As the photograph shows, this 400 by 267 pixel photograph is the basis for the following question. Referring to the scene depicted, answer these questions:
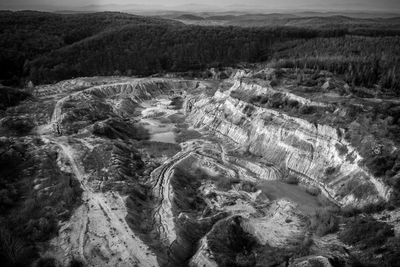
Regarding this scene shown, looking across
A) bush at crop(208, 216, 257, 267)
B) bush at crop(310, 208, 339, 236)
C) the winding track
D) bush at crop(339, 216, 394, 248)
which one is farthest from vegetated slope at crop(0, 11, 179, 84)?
bush at crop(339, 216, 394, 248)

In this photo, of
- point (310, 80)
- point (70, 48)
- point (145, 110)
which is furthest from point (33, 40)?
point (310, 80)

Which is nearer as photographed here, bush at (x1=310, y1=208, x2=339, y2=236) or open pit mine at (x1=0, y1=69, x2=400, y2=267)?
open pit mine at (x1=0, y1=69, x2=400, y2=267)

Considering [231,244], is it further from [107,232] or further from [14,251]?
[14,251]

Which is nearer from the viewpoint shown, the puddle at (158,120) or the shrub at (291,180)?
the shrub at (291,180)

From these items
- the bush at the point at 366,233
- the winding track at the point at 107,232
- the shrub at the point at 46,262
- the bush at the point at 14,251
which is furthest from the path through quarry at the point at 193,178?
the bush at the point at 366,233

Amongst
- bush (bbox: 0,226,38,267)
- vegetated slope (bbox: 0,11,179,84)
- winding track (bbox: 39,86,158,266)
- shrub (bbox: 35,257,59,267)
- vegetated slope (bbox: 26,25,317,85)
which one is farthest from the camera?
vegetated slope (bbox: 26,25,317,85)

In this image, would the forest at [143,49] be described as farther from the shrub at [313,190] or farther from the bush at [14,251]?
the bush at [14,251]

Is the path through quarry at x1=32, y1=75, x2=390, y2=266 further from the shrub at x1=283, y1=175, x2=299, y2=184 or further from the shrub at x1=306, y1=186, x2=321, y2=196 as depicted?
the shrub at x1=306, y1=186, x2=321, y2=196
